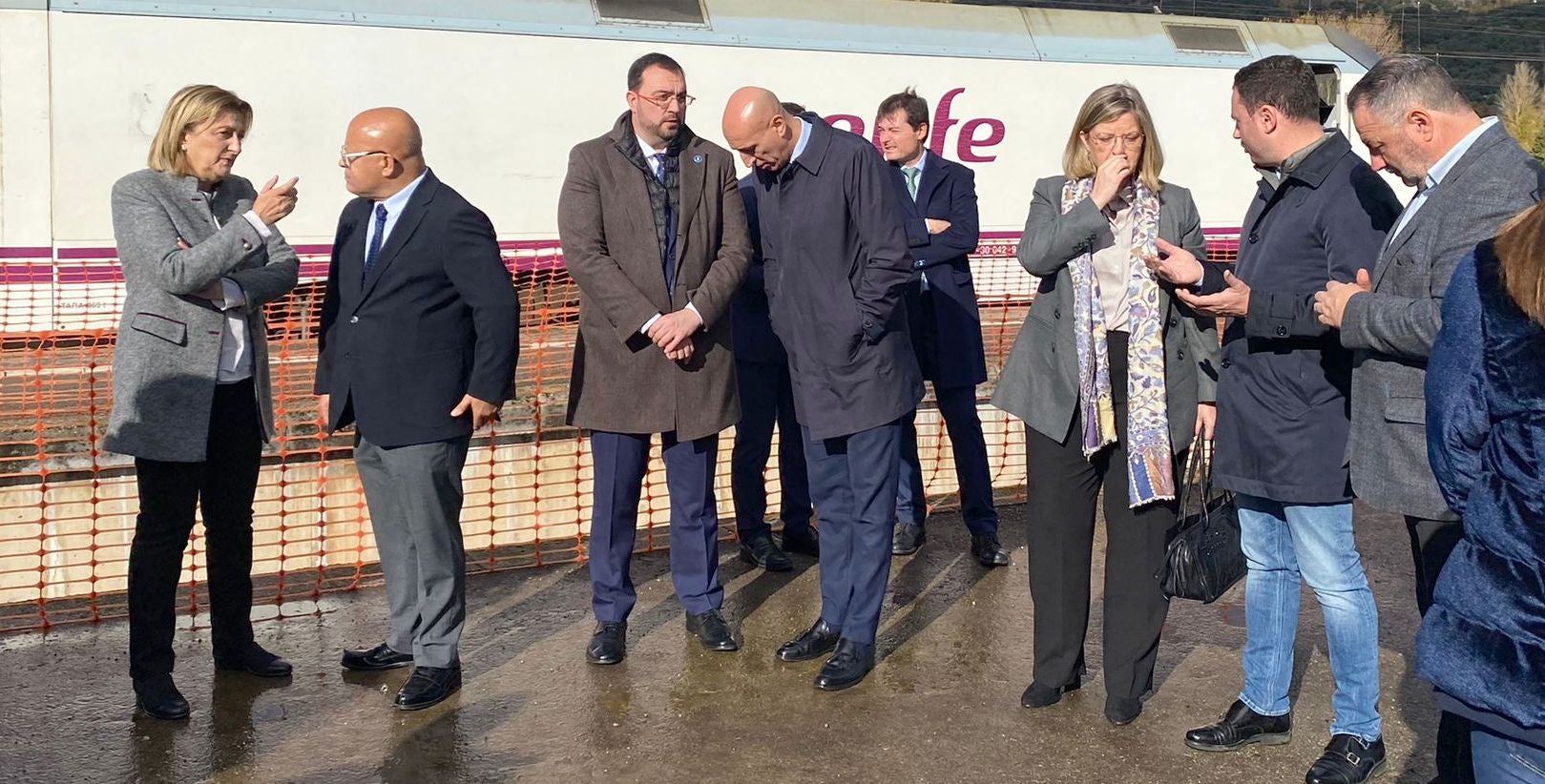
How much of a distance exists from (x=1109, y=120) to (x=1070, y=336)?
0.64 meters

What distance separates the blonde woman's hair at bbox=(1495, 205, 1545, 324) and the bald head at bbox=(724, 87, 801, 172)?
2.57 m

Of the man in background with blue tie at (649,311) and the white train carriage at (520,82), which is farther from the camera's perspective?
the white train carriage at (520,82)

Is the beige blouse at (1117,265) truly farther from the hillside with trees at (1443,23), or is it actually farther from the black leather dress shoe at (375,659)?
the hillside with trees at (1443,23)

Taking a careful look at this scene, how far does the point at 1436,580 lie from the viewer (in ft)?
9.59

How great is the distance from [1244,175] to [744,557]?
1188cm

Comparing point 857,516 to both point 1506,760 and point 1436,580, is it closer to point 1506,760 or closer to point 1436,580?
point 1436,580

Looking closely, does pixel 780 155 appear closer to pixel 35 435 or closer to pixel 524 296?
pixel 35 435

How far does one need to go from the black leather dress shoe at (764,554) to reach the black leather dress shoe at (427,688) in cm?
175

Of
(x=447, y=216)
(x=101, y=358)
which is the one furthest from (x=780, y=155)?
(x=101, y=358)

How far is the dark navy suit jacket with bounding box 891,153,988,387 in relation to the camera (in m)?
5.86

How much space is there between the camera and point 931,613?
523 centimetres

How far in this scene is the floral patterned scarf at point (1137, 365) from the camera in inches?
155

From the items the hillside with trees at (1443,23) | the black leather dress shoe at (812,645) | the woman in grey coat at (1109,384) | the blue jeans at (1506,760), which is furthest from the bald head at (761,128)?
the hillside with trees at (1443,23)

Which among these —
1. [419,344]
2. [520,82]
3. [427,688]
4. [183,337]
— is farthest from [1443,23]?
[183,337]
